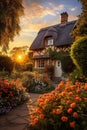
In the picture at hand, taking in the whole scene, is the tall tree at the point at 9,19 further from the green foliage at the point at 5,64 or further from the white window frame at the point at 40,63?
the white window frame at the point at 40,63

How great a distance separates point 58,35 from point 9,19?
20.1m

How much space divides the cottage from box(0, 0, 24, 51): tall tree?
53.4 feet

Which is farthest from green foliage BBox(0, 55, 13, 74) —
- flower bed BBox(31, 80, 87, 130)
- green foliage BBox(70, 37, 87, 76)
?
flower bed BBox(31, 80, 87, 130)

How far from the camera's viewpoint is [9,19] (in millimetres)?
10578

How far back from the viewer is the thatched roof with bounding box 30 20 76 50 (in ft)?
90.8

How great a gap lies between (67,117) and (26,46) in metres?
43.6

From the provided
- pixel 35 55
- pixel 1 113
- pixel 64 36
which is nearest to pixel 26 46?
pixel 35 55

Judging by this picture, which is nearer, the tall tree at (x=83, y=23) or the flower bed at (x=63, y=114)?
the flower bed at (x=63, y=114)

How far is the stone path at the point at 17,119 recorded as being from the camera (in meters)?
5.20

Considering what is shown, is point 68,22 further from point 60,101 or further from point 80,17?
point 60,101

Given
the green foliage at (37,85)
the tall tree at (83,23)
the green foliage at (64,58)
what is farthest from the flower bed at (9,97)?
the green foliage at (64,58)

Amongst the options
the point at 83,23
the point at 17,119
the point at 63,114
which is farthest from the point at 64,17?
the point at 63,114

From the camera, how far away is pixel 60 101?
197 inches

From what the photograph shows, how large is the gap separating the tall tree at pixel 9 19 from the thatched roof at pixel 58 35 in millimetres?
15970
